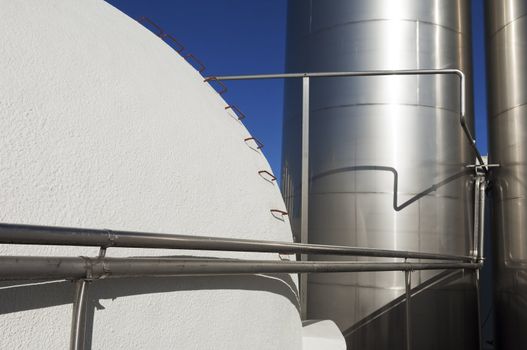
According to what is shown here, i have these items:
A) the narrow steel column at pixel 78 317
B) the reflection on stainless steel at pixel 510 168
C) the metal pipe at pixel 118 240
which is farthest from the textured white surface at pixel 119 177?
the reflection on stainless steel at pixel 510 168

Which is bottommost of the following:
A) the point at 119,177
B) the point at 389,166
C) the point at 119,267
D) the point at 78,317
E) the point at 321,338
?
the point at 321,338

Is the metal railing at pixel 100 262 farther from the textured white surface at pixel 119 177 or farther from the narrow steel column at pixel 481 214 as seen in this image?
the narrow steel column at pixel 481 214

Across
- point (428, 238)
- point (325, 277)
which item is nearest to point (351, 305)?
point (325, 277)

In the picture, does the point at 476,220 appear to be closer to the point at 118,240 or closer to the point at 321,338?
the point at 321,338

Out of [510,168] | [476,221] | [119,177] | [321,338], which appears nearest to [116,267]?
[119,177]

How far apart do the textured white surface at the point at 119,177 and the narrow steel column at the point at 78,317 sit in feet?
0.28

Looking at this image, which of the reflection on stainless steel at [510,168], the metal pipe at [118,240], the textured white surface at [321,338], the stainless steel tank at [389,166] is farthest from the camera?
the reflection on stainless steel at [510,168]

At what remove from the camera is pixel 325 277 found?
18.8 ft

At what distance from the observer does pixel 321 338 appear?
9.48 feet

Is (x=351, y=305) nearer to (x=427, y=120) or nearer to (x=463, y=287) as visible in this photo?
(x=463, y=287)

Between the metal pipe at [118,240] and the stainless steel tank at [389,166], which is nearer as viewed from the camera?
the metal pipe at [118,240]

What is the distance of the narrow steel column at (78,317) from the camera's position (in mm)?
1386

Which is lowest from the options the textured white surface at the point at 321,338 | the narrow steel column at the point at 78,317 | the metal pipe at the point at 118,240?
the textured white surface at the point at 321,338

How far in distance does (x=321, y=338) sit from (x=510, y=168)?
15.4ft
